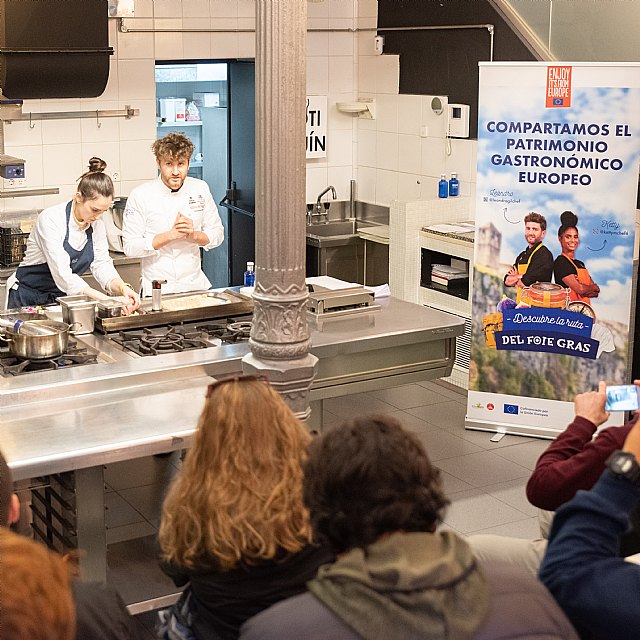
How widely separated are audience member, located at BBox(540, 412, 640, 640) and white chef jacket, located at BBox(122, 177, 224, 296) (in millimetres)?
4029

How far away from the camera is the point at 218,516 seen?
236cm

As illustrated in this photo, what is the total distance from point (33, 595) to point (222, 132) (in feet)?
26.3

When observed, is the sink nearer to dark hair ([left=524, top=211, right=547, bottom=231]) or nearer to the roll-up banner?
the roll-up banner

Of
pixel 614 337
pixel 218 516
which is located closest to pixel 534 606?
pixel 218 516

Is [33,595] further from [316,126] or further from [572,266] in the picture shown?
[316,126]

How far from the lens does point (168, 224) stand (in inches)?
232

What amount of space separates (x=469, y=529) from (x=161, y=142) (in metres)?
2.68

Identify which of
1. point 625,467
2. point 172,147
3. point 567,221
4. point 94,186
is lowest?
point 625,467

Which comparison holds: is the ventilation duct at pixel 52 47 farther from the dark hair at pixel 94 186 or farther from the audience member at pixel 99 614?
the audience member at pixel 99 614

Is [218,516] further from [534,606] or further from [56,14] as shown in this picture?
[56,14]

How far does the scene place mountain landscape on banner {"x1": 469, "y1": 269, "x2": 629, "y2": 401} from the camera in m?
5.84

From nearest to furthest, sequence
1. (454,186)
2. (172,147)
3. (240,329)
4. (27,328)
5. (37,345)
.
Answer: (37,345)
(27,328)
(240,329)
(172,147)
(454,186)

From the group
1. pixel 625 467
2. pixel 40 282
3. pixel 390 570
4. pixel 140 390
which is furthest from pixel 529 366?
pixel 390 570

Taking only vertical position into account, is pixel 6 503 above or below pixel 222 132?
below
